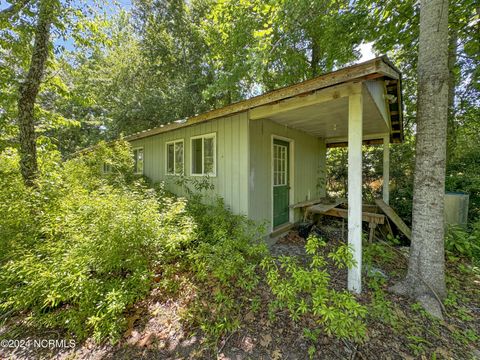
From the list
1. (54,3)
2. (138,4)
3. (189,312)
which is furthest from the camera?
(138,4)

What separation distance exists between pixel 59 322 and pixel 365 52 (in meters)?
10.5

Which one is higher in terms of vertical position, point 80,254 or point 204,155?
point 204,155

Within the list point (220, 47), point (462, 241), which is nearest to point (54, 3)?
point (220, 47)

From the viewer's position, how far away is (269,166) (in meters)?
4.76

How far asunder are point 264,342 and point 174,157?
5.26 meters

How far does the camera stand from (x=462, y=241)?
3797mm

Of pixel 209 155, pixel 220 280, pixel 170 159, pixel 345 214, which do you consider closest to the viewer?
pixel 220 280

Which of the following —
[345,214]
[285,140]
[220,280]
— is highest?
[285,140]

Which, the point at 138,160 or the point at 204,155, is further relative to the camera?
the point at 138,160

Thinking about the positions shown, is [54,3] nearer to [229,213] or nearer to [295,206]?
[229,213]

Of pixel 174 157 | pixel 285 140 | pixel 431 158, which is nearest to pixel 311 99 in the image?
pixel 431 158

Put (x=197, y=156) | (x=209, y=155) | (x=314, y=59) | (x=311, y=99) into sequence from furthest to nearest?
(x=314, y=59) < (x=197, y=156) < (x=209, y=155) < (x=311, y=99)

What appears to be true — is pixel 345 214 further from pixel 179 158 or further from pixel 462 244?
pixel 179 158

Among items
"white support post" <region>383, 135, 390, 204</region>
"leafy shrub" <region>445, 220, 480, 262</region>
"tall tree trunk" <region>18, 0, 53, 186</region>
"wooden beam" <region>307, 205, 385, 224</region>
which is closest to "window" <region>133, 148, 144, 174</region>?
"tall tree trunk" <region>18, 0, 53, 186</region>
